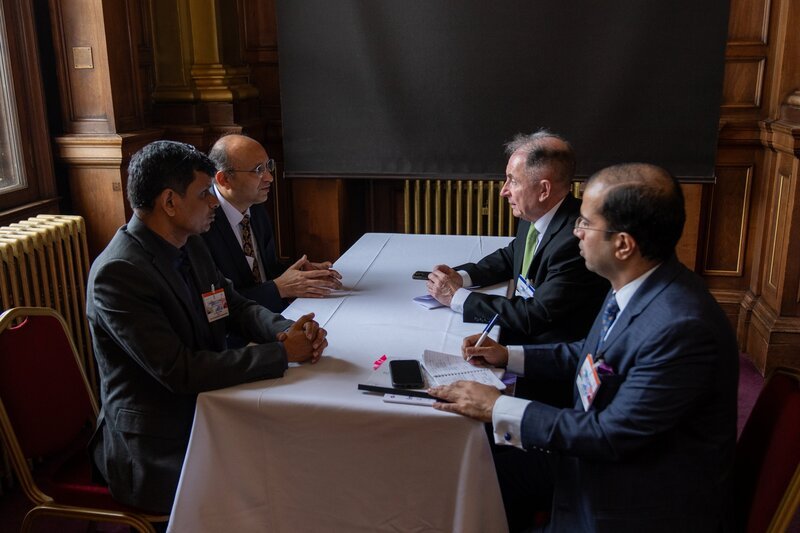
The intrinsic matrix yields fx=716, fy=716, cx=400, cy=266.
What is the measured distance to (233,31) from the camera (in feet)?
14.3

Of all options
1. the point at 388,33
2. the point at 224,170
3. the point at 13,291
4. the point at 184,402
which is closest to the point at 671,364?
the point at 184,402

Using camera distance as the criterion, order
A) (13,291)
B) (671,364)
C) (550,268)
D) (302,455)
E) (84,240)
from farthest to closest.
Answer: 1. (84,240)
2. (13,291)
3. (550,268)
4. (302,455)
5. (671,364)

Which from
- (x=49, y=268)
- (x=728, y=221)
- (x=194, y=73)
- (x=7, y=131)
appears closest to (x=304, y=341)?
(x=49, y=268)

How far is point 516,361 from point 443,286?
0.50m

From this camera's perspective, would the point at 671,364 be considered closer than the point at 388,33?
Yes

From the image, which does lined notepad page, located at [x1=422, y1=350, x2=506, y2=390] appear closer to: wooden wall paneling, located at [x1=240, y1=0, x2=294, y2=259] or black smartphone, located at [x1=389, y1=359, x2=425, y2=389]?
black smartphone, located at [x1=389, y1=359, x2=425, y2=389]

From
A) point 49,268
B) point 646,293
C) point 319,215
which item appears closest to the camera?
point 646,293

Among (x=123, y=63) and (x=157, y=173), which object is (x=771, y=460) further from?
(x=123, y=63)

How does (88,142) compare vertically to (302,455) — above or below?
above

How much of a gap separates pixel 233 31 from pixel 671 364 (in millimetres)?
3674

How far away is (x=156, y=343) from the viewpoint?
69.5 inches

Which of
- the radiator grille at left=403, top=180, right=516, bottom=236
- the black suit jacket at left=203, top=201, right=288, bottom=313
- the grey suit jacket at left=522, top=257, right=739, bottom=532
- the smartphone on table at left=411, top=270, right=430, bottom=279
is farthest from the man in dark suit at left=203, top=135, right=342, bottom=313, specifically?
the radiator grille at left=403, top=180, right=516, bottom=236

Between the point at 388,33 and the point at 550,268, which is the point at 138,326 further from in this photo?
the point at 388,33

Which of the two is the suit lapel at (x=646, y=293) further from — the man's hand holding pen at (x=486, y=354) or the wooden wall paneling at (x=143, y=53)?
the wooden wall paneling at (x=143, y=53)
